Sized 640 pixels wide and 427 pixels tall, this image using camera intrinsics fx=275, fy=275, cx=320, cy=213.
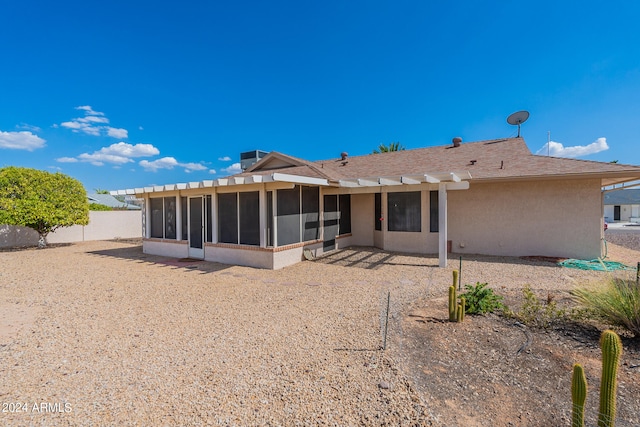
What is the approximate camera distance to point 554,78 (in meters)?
11.3

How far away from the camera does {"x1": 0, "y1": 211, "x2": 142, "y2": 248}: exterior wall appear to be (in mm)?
14672

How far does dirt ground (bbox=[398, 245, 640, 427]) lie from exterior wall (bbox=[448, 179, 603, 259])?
7123 mm

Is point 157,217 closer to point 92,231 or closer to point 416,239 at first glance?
point 92,231

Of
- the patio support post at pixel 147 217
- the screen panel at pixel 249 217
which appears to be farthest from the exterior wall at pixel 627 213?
the patio support post at pixel 147 217

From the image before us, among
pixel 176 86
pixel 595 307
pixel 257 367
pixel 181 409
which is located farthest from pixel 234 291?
pixel 176 86

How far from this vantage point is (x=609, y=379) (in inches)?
82.1

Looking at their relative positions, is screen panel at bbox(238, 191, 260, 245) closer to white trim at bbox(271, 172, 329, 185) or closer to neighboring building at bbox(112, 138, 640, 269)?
neighboring building at bbox(112, 138, 640, 269)

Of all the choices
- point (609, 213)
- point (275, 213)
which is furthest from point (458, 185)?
point (609, 213)

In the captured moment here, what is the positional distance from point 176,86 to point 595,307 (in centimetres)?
2154

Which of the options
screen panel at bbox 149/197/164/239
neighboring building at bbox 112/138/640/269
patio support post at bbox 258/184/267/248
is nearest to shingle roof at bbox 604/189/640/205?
neighboring building at bbox 112/138/640/269

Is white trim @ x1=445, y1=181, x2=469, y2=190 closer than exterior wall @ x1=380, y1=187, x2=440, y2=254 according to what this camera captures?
Yes

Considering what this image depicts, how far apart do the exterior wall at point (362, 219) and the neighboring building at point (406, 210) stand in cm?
5

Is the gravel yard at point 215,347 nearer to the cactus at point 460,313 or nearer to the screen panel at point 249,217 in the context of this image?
the cactus at point 460,313

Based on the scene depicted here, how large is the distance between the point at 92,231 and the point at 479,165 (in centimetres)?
2213
